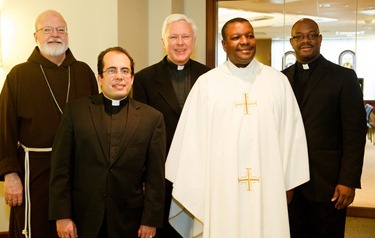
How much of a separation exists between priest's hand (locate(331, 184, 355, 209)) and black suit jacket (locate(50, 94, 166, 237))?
42.5 inches

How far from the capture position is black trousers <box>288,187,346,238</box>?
2520mm

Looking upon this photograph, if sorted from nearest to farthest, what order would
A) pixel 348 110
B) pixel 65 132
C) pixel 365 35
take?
pixel 65 132 → pixel 348 110 → pixel 365 35

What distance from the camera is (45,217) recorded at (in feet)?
8.02

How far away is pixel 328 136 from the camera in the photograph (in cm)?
246

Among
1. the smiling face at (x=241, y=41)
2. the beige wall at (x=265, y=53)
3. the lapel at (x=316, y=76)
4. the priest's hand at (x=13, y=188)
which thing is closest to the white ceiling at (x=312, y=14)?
the beige wall at (x=265, y=53)

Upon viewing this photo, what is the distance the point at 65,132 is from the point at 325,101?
1.51 m

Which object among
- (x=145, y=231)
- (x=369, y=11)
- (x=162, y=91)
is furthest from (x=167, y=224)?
(x=369, y=11)

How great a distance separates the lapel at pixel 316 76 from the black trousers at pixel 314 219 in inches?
24.0

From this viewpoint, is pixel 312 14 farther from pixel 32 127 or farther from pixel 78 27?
pixel 32 127

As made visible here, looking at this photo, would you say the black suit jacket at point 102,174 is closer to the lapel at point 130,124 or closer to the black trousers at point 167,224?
the lapel at point 130,124

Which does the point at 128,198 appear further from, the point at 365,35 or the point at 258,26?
the point at 365,35

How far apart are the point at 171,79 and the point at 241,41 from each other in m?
0.71

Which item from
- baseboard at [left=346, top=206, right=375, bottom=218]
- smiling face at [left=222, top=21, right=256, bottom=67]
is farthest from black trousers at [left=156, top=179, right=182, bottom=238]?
baseboard at [left=346, top=206, right=375, bottom=218]

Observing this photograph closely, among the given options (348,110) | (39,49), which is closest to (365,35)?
(348,110)
